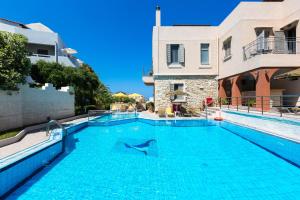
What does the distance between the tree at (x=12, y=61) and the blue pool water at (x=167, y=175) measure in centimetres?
371

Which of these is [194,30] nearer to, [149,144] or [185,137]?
[185,137]

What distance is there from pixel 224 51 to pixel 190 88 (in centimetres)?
452

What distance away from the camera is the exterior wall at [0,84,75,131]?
890cm

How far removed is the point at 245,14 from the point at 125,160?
14004 mm

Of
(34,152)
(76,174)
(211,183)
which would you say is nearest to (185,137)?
(211,183)

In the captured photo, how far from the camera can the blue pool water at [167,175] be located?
4332 millimetres

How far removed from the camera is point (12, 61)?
8.27m

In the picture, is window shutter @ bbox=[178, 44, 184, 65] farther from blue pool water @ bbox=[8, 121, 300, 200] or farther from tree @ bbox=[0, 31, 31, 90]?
tree @ bbox=[0, 31, 31, 90]

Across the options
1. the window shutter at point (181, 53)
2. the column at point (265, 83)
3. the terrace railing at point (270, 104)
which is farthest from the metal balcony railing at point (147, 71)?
the column at point (265, 83)

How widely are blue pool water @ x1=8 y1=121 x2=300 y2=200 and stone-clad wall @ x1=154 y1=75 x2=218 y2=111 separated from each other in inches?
431

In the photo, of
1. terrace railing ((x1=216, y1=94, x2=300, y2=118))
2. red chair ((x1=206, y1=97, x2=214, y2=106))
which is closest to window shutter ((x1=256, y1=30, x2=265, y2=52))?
terrace railing ((x1=216, y1=94, x2=300, y2=118))

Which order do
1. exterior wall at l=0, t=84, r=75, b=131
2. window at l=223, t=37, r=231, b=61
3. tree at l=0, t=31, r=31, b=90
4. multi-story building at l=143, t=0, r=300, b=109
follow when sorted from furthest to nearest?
window at l=223, t=37, r=231, b=61, multi-story building at l=143, t=0, r=300, b=109, exterior wall at l=0, t=84, r=75, b=131, tree at l=0, t=31, r=31, b=90

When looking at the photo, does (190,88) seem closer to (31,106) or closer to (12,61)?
(31,106)

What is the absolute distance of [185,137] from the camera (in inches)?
399
